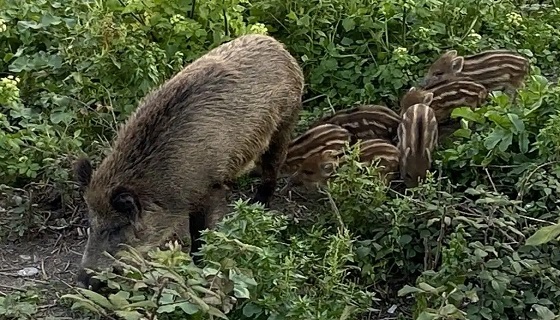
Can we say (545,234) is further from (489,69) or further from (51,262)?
(489,69)

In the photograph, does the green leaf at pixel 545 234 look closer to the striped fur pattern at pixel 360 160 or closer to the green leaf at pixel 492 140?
the green leaf at pixel 492 140

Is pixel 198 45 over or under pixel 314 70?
over

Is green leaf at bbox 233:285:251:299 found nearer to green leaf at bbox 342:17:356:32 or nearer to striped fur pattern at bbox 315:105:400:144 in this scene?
striped fur pattern at bbox 315:105:400:144

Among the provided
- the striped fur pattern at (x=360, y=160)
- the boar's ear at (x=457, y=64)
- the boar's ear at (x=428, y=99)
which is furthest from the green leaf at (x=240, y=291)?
the boar's ear at (x=457, y=64)

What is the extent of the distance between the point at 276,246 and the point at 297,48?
2.55 meters

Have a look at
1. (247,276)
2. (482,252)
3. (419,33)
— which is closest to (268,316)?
(247,276)

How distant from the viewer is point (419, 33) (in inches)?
271

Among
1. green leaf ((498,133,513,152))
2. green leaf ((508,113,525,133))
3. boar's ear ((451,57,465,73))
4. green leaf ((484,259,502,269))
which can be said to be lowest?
boar's ear ((451,57,465,73))

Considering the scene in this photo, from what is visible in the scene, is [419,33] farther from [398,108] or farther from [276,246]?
[276,246]

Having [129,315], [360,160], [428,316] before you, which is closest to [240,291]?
[129,315]

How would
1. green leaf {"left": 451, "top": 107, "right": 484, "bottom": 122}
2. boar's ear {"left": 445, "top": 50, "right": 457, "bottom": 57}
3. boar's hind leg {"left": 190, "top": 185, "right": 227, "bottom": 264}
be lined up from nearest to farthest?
boar's hind leg {"left": 190, "top": 185, "right": 227, "bottom": 264}, green leaf {"left": 451, "top": 107, "right": 484, "bottom": 122}, boar's ear {"left": 445, "top": 50, "right": 457, "bottom": 57}

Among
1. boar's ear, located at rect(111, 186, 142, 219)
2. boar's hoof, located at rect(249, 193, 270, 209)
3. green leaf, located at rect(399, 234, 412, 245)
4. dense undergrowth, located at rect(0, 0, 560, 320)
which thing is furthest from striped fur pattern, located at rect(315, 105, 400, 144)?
boar's ear, located at rect(111, 186, 142, 219)

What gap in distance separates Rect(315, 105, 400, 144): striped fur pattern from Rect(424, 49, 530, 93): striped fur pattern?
0.51 metres

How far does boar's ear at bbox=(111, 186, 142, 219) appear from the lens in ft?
16.7
